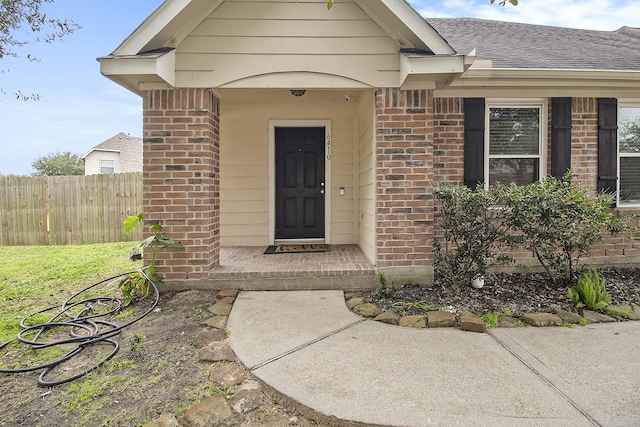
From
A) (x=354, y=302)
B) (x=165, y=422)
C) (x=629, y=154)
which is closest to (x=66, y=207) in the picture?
(x=354, y=302)

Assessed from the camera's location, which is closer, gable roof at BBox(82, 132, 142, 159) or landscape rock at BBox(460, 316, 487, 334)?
landscape rock at BBox(460, 316, 487, 334)

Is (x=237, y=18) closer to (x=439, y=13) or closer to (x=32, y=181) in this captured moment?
(x=439, y=13)

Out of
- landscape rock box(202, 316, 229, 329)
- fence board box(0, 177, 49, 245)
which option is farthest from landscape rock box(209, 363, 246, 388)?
fence board box(0, 177, 49, 245)

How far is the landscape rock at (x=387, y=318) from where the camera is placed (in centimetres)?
325

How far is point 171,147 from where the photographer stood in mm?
4043

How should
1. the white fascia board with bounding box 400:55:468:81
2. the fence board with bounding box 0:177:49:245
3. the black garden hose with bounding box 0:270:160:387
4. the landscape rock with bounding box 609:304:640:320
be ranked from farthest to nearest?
the fence board with bounding box 0:177:49:245, the white fascia board with bounding box 400:55:468:81, the landscape rock with bounding box 609:304:640:320, the black garden hose with bounding box 0:270:160:387

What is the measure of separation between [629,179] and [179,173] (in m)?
6.28

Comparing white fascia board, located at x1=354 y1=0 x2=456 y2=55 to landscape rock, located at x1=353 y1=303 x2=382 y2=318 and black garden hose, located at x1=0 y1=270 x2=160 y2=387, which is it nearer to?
landscape rock, located at x1=353 y1=303 x2=382 y2=318

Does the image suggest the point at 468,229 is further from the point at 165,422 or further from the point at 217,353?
the point at 165,422

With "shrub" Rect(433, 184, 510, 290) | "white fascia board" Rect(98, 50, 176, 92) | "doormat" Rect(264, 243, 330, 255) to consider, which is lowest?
"doormat" Rect(264, 243, 330, 255)

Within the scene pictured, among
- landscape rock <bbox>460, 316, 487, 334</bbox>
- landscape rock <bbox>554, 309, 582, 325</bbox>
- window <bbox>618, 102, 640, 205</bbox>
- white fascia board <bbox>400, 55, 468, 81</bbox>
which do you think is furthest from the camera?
window <bbox>618, 102, 640, 205</bbox>

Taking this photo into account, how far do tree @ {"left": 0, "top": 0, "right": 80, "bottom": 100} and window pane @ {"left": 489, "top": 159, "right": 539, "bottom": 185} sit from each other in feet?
22.1

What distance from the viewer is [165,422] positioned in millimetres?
1895

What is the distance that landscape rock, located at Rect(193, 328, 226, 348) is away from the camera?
2809mm
